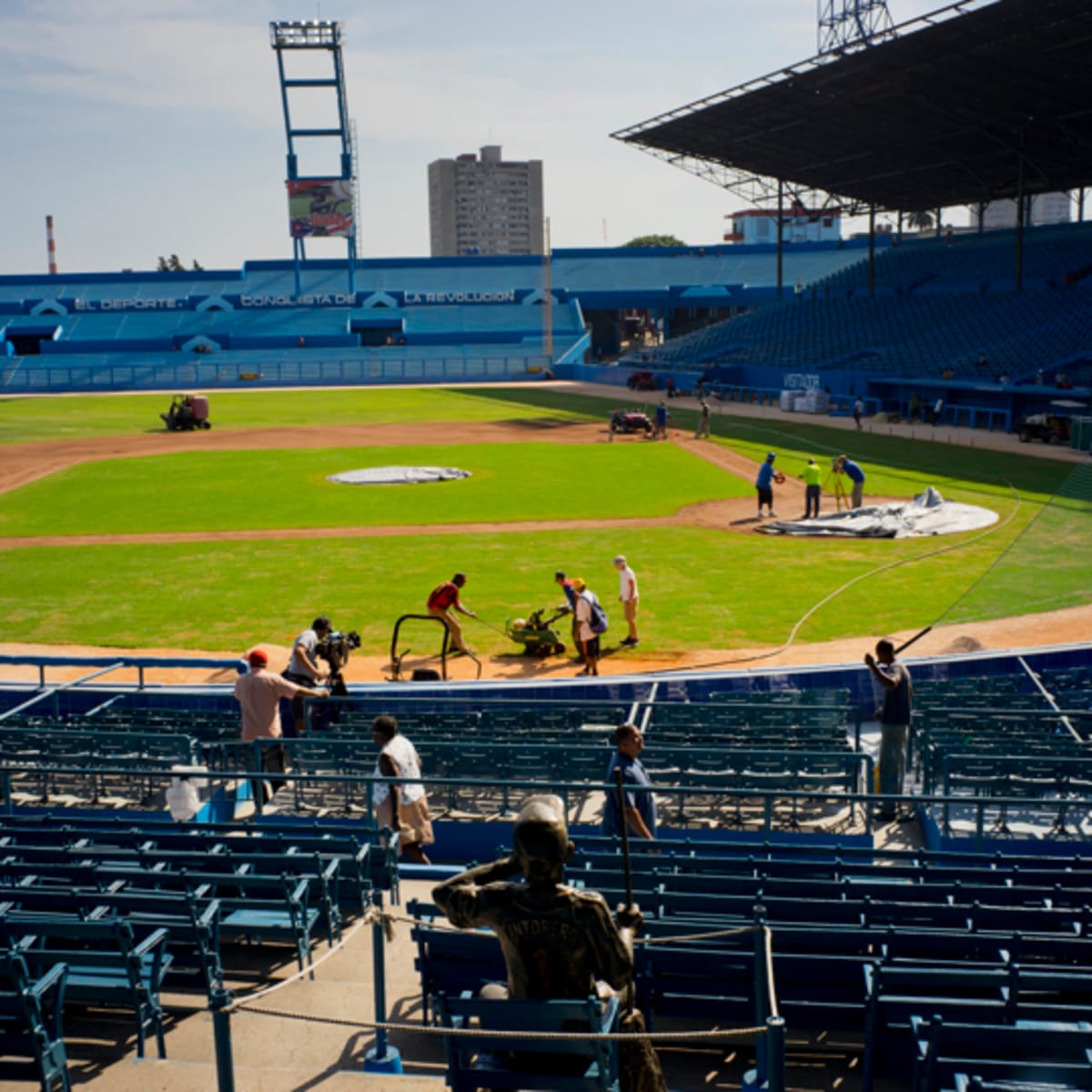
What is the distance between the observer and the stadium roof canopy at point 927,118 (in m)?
49.8

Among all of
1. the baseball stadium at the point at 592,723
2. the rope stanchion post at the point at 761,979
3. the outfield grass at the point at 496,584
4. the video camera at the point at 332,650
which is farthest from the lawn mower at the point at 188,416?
the rope stanchion post at the point at 761,979

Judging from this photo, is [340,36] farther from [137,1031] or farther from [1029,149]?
[137,1031]

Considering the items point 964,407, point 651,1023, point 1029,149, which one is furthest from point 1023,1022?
point 1029,149

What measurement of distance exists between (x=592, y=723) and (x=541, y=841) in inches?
375

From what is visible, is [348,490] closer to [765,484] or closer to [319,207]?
[765,484]

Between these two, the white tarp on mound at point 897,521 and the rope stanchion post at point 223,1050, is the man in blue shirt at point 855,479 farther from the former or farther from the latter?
the rope stanchion post at point 223,1050

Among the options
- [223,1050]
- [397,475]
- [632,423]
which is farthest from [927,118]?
[223,1050]

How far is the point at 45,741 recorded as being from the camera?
1284 cm

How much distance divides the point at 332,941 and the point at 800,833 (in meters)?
4.44

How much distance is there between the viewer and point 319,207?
4075 inches

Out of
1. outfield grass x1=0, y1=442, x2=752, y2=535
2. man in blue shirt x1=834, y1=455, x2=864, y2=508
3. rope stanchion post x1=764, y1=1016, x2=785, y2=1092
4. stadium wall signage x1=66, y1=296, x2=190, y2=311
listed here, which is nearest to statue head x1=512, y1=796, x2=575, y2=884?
rope stanchion post x1=764, y1=1016, x2=785, y2=1092

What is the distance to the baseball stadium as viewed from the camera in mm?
6227

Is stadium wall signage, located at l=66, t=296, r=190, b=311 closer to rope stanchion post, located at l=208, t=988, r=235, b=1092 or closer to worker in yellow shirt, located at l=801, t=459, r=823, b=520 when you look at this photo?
worker in yellow shirt, located at l=801, t=459, r=823, b=520

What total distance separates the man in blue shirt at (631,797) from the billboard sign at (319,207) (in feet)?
330
